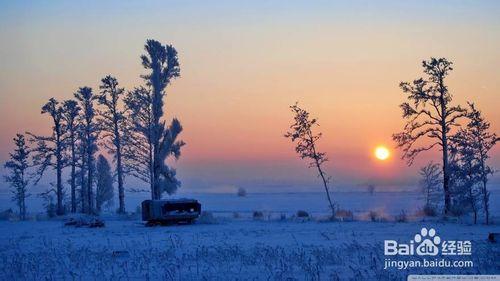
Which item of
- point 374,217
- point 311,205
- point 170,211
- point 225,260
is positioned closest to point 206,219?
point 170,211

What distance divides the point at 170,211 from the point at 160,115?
1031 centimetres

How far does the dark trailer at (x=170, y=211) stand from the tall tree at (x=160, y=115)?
824 centimetres

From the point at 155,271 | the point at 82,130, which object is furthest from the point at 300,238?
the point at 82,130

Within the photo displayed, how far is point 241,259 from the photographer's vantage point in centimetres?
1491

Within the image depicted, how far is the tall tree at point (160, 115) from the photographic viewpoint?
135 ft

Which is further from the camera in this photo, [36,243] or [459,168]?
[459,168]

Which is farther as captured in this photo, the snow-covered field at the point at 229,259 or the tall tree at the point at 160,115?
the tall tree at the point at 160,115

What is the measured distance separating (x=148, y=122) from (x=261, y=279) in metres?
31.0

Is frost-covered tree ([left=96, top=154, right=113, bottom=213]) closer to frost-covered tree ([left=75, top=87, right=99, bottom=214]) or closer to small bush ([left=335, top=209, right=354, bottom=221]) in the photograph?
frost-covered tree ([left=75, top=87, right=99, bottom=214])

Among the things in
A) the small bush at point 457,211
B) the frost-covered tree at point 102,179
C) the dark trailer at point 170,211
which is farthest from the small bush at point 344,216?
the frost-covered tree at point 102,179

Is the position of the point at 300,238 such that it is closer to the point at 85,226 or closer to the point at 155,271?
the point at 155,271

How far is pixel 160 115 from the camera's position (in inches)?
1639

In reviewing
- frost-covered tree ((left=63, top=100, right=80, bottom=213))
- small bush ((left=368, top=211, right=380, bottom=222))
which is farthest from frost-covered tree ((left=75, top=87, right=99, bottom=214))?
small bush ((left=368, top=211, right=380, bottom=222))

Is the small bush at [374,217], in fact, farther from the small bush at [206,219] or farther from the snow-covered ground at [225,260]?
the small bush at [206,219]
